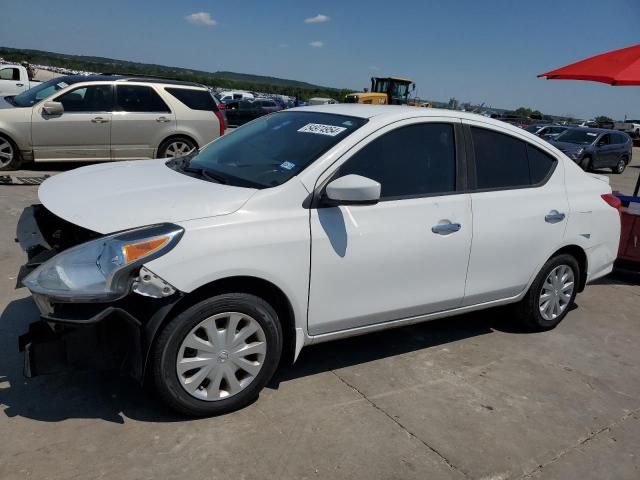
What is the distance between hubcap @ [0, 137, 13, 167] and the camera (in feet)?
29.3

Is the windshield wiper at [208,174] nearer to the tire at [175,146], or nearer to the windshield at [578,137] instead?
the tire at [175,146]

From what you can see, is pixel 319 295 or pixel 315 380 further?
pixel 315 380

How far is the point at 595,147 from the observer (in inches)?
725

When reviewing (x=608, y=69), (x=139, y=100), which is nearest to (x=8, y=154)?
(x=139, y=100)

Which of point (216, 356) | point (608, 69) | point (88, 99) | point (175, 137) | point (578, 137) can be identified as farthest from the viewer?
point (578, 137)

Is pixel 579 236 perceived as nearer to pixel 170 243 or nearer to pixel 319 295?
pixel 319 295

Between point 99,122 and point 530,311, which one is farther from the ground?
point 99,122

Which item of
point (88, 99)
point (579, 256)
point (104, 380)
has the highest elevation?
point (88, 99)

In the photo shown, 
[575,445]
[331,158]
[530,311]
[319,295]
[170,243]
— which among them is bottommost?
[575,445]

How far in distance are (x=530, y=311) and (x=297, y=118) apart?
234 cm

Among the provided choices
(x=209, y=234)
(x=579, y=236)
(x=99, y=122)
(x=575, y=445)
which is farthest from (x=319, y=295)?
(x=99, y=122)

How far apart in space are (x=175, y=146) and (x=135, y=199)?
294 inches

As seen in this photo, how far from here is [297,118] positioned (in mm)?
3850

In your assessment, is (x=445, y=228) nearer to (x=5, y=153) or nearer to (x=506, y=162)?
(x=506, y=162)
